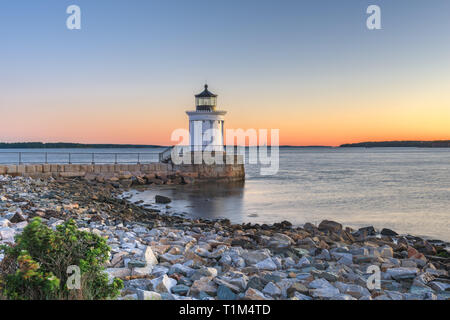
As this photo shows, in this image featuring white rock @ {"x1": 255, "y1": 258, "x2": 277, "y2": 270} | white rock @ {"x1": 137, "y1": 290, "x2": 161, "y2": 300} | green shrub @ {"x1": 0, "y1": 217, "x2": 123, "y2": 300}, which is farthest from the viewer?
white rock @ {"x1": 255, "y1": 258, "x2": 277, "y2": 270}

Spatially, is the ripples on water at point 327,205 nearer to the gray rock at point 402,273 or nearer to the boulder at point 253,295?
the gray rock at point 402,273

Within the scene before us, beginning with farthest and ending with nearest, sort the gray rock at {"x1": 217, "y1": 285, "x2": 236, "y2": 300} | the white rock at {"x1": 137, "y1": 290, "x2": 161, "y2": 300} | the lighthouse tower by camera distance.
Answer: the lighthouse tower, the gray rock at {"x1": 217, "y1": 285, "x2": 236, "y2": 300}, the white rock at {"x1": 137, "y1": 290, "x2": 161, "y2": 300}

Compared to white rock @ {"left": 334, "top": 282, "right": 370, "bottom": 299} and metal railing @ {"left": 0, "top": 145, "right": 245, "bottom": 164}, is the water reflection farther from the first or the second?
white rock @ {"left": 334, "top": 282, "right": 370, "bottom": 299}

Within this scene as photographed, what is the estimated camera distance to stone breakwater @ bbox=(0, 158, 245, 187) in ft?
74.3


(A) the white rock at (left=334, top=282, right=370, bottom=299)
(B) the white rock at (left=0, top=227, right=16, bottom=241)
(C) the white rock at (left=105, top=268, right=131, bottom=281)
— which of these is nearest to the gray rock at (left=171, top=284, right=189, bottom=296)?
(C) the white rock at (left=105, top=268, right=131, bottom=281)

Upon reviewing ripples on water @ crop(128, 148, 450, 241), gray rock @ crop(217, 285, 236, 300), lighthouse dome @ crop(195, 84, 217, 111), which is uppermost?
lighthouse dome @ crop(195, 84, 217, 111)

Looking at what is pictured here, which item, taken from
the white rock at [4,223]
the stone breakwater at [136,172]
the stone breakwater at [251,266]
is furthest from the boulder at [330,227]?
the stone breakwater at [136,172]

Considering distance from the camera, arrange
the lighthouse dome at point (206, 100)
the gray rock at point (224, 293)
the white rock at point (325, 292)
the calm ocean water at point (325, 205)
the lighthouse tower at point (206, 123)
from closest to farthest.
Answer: the gray rock at point (224, 293)
the white rock at point (325, 292)
the calm ocean water at point (325, 205)
the lighthouse tower at point (206, 123)
the lighthouse dome at point (206, 100)

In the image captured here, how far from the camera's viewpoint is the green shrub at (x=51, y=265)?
3201mm

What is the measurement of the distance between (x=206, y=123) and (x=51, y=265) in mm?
23548

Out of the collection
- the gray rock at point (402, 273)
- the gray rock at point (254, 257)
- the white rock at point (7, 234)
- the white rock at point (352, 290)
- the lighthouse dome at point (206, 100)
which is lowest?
the gray rock at point (402, 273)

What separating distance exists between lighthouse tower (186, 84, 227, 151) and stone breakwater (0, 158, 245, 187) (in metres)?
1.64

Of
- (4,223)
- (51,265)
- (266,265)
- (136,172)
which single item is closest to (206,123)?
(136,172)

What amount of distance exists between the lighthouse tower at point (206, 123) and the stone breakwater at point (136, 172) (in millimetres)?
1635
